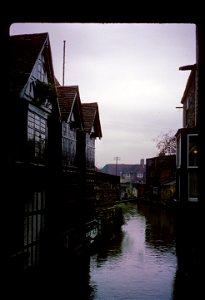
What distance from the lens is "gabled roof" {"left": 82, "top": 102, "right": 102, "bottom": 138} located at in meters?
27.0

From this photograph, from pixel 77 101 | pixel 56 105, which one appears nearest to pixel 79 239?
pixel 56 105

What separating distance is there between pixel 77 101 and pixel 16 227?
1167cm

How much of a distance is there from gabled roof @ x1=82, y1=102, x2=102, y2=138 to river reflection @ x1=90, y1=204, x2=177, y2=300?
8530mm

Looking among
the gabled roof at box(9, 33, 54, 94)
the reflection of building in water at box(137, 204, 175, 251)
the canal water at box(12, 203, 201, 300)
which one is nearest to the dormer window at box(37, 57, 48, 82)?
the gabled roof at box(9, 33, 54, 94)

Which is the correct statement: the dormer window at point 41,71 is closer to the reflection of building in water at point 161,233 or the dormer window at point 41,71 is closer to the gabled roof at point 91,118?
the gabled roof at point 91,118

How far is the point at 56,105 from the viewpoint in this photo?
1828 cm

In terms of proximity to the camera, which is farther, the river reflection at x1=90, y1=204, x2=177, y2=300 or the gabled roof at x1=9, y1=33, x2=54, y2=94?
the gabled roof at x1=9, y1=33, x2=54, y2=94

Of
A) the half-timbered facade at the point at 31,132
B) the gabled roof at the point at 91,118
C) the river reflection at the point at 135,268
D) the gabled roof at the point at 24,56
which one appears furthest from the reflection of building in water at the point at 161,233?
the gabled roof at the point at 24,56

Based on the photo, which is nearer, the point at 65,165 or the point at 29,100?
the point at 29,100

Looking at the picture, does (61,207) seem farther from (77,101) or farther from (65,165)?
(77,101)

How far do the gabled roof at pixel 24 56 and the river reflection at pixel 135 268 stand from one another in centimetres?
802

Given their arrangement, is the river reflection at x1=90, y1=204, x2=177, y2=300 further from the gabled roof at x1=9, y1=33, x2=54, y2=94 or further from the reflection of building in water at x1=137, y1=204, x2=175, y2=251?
the gabled roof at x1=9, y1=33, x2=54, y2=94

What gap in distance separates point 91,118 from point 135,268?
580 inches

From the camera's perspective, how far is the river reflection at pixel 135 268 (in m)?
11.9
